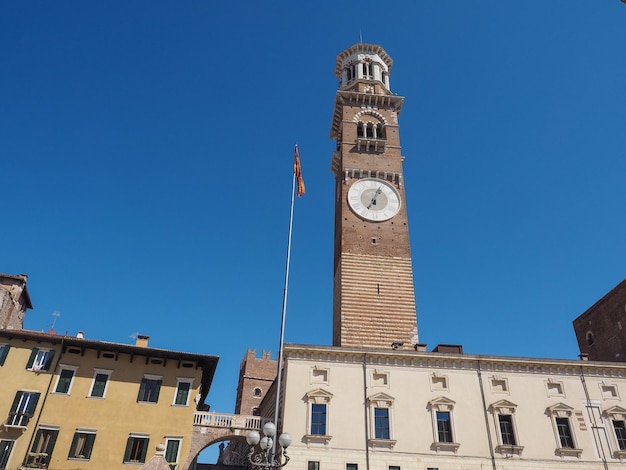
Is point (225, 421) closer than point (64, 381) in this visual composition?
No

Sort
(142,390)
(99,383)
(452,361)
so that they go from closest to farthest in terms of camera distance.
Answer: (99,383), (142,390), (452,361)

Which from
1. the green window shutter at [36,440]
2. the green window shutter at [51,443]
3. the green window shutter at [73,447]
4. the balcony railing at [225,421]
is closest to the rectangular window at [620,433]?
the balcony railing at [225,421]

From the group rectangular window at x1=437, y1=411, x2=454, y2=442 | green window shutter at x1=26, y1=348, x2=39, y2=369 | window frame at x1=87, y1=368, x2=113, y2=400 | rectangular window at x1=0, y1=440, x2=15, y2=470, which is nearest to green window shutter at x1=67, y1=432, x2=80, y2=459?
window frame at x1=87, y1=368, x2=113, y2=400

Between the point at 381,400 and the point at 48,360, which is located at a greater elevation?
the point at 48,360

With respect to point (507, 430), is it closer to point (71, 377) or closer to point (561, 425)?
point (561, 425)

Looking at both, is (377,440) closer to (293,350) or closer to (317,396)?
(317,396)

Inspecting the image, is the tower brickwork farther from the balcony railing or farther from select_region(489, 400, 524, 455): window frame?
select_region(489, 400, 524, 455): window frame

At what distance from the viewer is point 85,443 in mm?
26328

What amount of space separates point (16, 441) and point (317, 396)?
15.4m

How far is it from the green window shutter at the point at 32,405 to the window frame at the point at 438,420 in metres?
20.9

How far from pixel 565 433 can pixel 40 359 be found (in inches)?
1142

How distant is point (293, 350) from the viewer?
92.1ft

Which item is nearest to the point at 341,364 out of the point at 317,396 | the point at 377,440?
the point at 317,396

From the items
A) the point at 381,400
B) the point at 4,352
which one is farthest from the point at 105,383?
the point at 381,400
